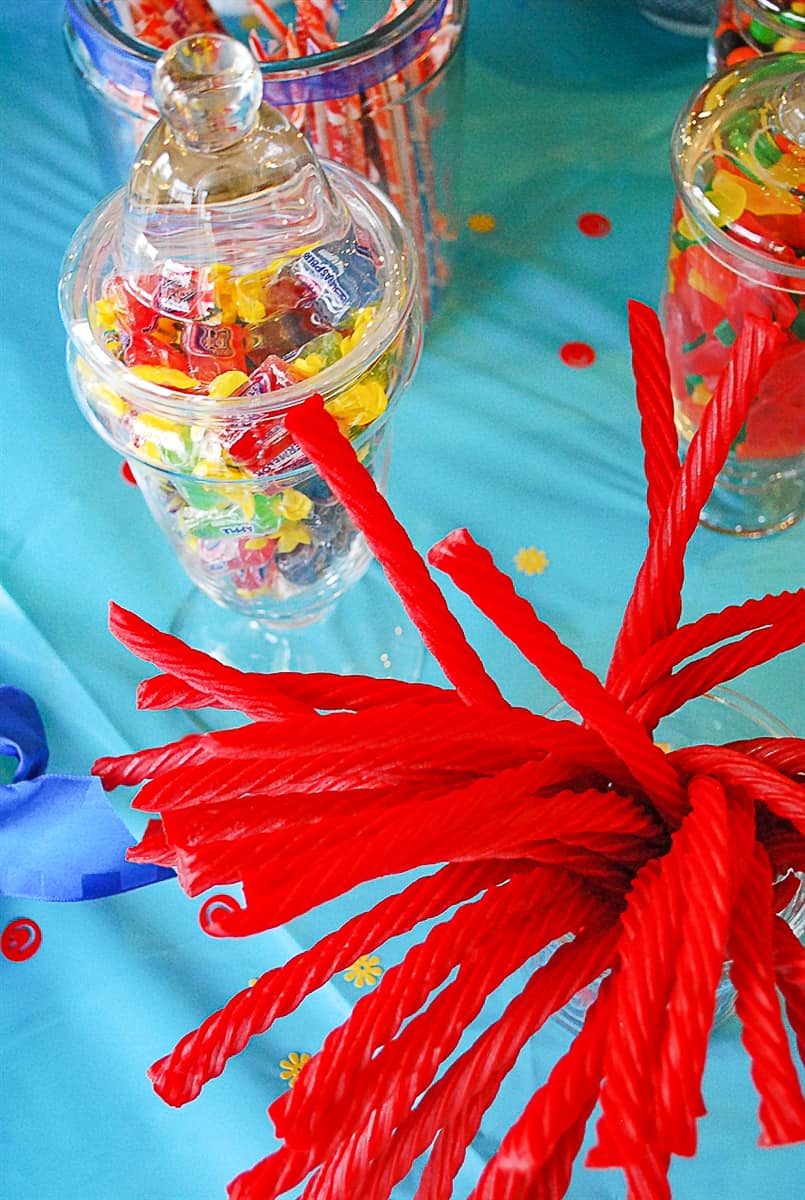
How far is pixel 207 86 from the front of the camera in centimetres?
44

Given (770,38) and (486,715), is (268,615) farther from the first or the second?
(770,38)

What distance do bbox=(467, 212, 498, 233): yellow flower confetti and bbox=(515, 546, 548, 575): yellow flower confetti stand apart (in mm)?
235

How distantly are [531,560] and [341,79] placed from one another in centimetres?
25

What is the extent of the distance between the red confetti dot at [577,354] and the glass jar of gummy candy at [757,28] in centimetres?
16

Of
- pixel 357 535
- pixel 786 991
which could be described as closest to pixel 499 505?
pixel 357 535

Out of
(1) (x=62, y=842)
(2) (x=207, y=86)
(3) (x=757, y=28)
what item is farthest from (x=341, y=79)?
(1) (x=62, y=842)

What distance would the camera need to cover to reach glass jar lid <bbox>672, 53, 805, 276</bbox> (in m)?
0.53

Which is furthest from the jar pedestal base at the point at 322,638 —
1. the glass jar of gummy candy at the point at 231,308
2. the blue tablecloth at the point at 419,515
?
the glass jar of gummy candy at the point at 231,308

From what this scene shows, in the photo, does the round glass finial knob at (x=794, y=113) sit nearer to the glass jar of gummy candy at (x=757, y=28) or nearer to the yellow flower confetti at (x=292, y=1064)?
the glass jar of gummy candy at (x=757, y=28)

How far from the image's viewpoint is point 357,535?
61 centimetres

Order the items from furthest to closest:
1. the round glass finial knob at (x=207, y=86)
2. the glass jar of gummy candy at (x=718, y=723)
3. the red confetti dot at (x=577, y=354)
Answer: the red confetti dot at (x=577, y=354) < the glass jar of gummy candy at (x=718, y=723) < the round glass finial knob at (x=207, y=86)

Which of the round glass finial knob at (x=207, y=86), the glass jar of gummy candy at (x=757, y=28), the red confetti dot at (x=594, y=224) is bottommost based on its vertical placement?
the red confetti dot at (x=594, y=224)

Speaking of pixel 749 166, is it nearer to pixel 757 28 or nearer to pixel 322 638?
pixel 757 28

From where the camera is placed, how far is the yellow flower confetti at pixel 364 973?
50cm
